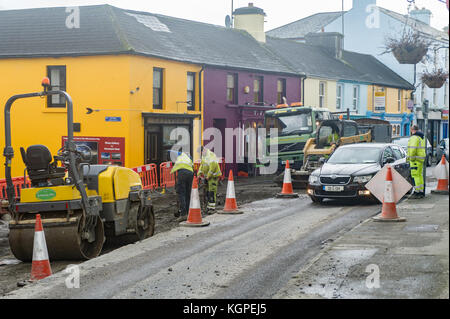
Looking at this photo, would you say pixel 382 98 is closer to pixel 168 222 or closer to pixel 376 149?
pixel 376 149

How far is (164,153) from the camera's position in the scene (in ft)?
86.4

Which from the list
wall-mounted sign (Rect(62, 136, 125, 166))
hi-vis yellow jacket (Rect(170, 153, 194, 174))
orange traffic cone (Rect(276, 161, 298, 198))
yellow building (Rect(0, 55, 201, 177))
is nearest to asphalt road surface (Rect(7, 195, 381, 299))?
hi-vis yellow jacket (Rect(170, 153, 194, 174))

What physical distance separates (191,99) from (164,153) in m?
3.31

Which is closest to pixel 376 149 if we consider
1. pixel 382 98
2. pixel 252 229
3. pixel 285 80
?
pixel 252 229

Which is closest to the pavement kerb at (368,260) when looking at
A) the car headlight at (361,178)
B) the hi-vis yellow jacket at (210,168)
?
the car headlight at (361,178)

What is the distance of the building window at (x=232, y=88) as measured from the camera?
30750 mm

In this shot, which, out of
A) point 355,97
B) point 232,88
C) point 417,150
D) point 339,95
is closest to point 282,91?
point 232,88

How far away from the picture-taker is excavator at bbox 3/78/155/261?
10.3 m

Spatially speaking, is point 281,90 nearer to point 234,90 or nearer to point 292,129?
point 234,90

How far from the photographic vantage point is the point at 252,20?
119ft

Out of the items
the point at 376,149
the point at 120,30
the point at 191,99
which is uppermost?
the point at 120,30

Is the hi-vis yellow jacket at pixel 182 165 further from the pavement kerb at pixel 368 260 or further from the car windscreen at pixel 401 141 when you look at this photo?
the car windscreen at pixel 401 141

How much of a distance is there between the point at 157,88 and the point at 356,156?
11.3m

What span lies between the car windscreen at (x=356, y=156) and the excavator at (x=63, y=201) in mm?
7427
